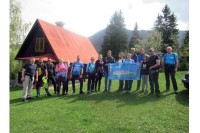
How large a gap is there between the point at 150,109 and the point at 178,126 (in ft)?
2.71

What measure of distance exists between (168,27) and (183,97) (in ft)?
4.87

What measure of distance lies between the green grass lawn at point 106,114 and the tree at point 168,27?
813mm

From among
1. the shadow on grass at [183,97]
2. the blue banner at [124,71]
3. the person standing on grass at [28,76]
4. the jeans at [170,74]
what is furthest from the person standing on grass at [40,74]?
the shadow on grass at [183,97]

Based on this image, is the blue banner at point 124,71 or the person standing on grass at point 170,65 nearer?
the person standing on grass at point 170,65

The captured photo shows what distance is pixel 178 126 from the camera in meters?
3.86

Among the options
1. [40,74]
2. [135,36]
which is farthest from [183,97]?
[40,74]

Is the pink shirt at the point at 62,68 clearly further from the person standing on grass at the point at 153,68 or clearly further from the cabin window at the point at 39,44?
the cabin window at the point at 39,44

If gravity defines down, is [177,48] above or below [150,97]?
above

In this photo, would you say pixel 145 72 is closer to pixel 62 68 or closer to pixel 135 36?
pixel 135 36

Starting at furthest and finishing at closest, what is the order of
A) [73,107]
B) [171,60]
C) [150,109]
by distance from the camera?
1. [171,60]
2. [73,107]
3. [150,109]

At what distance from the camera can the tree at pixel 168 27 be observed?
4.78 metres
